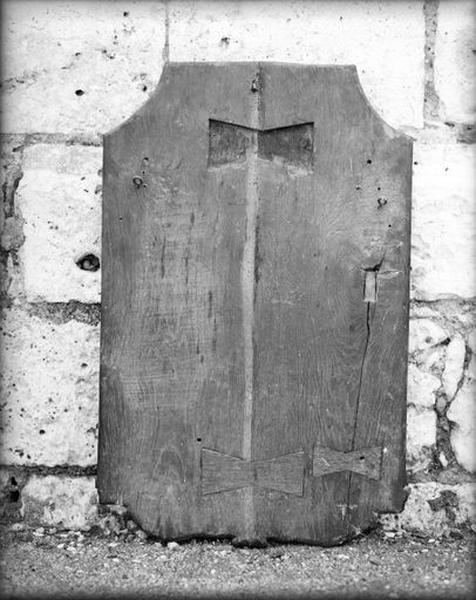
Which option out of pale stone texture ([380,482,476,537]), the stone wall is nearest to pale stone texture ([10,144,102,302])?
the stone wall

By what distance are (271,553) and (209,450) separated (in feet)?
0.77

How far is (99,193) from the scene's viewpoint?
1622 millimetres

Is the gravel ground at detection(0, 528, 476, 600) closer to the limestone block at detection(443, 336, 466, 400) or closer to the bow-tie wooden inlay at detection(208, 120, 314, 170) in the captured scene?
the limestone block at detection(443, 336, 466, 400)

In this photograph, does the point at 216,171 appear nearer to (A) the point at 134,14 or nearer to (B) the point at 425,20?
(A) the point at 134,14

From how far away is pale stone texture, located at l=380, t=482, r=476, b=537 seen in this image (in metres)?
1.62

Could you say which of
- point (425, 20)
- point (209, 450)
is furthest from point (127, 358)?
point (425, 20)

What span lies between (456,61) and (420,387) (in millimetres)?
698

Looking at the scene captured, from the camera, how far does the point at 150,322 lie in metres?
1.52

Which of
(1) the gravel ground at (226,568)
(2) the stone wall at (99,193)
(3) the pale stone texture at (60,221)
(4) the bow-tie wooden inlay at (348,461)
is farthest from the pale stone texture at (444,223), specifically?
(3) the pale stone texture at (60,221)

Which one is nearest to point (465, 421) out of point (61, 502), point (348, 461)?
point (348, 461)

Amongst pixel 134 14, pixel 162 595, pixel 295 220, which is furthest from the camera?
pixel 134 14

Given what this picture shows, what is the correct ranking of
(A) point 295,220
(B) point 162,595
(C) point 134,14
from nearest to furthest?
(B) point 162,595 < (A) point 295,220 < (C) point 134,14

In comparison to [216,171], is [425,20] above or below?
above

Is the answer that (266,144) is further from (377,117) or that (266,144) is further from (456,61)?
(456,61)
